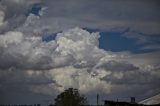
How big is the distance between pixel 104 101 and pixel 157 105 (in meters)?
9.58

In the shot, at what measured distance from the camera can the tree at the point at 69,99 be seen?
103 meters

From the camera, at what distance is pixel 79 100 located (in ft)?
342

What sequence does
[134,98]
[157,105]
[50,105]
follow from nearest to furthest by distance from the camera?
[157,105] → [134,98] → [50,105]

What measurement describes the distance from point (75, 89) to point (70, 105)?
5.30 m

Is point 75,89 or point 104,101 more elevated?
point 75,89

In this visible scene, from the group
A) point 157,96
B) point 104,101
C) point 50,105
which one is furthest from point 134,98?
point 50,105

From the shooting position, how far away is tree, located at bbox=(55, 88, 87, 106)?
102750 millimetres

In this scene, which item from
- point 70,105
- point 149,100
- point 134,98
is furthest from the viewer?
point 70,105

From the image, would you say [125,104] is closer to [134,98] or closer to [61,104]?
[134,98]

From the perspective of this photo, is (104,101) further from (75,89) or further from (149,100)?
(75,89)

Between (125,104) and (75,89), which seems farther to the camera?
(75,89)

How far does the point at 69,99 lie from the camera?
103375 mm

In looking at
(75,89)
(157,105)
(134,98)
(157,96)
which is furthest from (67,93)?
(157,105)

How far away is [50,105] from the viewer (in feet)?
365
